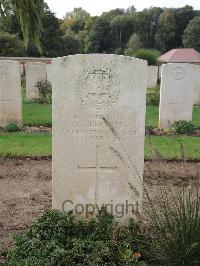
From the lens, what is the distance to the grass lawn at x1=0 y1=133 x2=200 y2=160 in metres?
7.38

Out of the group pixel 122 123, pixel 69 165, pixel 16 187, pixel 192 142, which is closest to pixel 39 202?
pixel 16 187

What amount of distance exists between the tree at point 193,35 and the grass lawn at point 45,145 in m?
44.1

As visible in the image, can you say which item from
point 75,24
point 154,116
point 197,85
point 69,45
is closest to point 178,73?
point 154,116

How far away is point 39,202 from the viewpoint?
5.25 m

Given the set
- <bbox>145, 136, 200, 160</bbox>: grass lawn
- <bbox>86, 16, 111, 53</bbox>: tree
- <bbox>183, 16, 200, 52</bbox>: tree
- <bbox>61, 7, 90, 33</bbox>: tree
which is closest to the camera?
<bbox>145, 136, 200, 160</bbox>: grass lawn

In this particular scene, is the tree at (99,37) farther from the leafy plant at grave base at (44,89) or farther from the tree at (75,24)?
the leafy plant at grave base at (44,89)

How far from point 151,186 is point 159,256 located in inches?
96.5

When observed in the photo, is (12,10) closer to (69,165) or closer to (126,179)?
(69,165)

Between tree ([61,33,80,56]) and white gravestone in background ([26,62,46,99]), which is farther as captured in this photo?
tree ([61,33,80,56])

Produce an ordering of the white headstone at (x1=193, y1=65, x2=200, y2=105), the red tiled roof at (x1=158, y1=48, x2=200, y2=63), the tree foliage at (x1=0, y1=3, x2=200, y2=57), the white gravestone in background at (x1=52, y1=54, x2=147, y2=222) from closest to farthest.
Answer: the white gravestone in background at (x1=52, y1=54, x2=147, y2=222) < the white headstone at (x1=193, y1=65, x2=200, y2=105) < the red tiled roof at (x1=158, y1=48, x2=200, y2=63) < the tree foliage at (x1=0, y1=3, x2=200, y2=57)

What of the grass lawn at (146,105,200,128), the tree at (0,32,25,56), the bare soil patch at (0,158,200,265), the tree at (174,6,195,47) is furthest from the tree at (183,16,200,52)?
the bare soil patch at (0,158,200,265)

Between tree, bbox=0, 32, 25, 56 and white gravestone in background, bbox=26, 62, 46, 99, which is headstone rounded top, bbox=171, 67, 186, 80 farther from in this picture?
tree, bbox=0, 32, 25, 56

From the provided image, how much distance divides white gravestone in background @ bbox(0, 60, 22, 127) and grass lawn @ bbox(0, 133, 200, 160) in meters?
1.13

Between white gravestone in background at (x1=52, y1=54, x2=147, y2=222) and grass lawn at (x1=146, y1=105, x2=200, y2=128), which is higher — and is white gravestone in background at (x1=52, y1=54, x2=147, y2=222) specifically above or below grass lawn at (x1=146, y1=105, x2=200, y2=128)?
above
